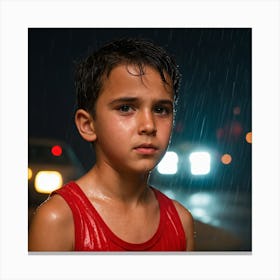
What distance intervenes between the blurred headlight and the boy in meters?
0.37

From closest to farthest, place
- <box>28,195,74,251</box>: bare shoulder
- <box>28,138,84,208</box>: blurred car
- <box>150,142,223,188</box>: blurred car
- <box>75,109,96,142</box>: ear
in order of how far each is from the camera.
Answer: <box>28,195,74,251</box>: bare shoulder
<box>75,109,96,142</box>: ear
<box>28,138,84,208</box>: blurred car
<box>150,142,223,188</box>: blurred car

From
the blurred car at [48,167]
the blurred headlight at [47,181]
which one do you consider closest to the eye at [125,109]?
the blurred car at [48,167]

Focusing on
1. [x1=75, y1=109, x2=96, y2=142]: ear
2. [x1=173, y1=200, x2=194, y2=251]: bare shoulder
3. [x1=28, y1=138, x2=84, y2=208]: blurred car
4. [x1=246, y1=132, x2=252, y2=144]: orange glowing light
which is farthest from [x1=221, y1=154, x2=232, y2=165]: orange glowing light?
[x1=75, y1=109, x2=96, y2=142]: ear

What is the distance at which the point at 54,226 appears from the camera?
221 centimetres

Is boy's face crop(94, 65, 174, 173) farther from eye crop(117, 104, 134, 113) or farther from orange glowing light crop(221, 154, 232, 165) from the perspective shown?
orange glowing light crop(221, 154, 232, 165)

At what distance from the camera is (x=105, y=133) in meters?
2.29

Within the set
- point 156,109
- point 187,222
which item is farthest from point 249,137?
point 156,109

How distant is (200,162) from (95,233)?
81 cm

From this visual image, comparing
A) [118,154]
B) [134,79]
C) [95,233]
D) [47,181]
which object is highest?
[134,79]

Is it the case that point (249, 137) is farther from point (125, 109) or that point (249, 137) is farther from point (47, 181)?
point (47, 181)

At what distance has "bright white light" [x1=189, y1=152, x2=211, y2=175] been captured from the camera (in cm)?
286
